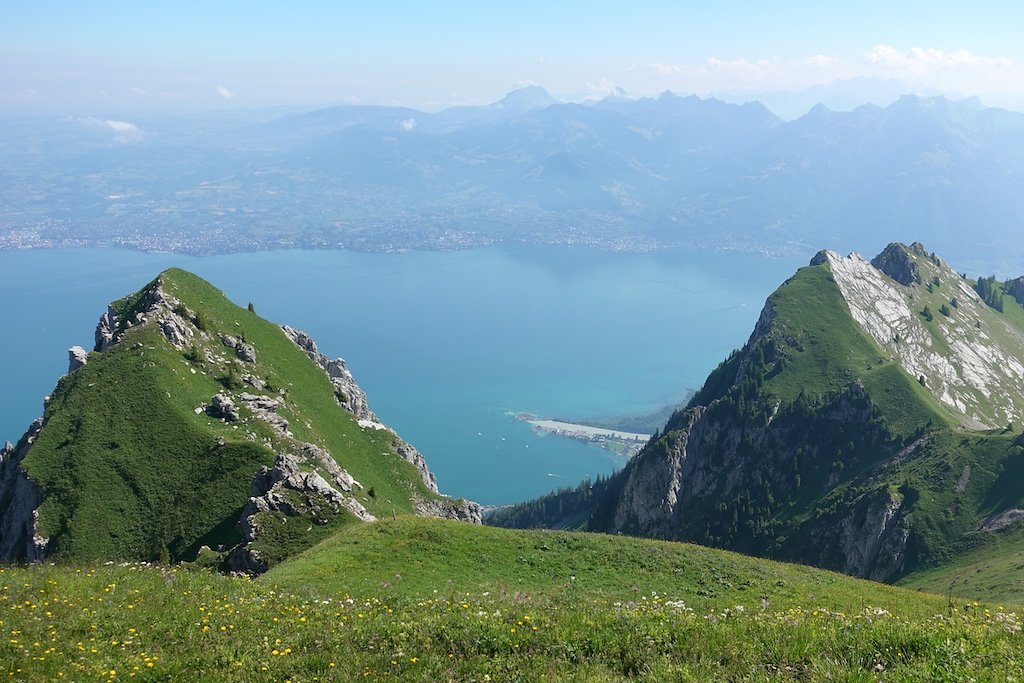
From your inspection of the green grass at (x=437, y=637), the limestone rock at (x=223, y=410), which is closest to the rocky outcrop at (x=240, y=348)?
the limestone rock at (x=223, y=410)

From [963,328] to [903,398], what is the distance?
218 ft

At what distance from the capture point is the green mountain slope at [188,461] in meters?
54.0

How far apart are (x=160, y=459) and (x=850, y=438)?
359ft

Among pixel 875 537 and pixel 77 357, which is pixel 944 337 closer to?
pixel 875 537

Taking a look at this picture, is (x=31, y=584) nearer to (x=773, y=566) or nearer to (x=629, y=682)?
(x=629, y=682)

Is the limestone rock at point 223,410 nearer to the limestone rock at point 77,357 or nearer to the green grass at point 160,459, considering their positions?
the green grass at point 160,459

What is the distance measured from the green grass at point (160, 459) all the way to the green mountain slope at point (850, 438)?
2490 inches

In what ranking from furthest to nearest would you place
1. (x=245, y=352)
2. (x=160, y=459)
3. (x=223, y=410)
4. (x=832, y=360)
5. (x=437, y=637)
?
(x=832, y=360) → (x=245, y=352) → (x=223, y=410) → (x=160, y=459) → (x=437, y=637)

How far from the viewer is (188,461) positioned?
6322cm

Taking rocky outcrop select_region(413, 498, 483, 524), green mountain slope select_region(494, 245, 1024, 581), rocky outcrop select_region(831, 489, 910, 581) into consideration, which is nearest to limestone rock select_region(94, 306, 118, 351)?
rocky outcrop select_region(413, 498, 483, 524)

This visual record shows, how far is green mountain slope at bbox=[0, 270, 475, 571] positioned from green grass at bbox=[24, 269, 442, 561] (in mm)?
112

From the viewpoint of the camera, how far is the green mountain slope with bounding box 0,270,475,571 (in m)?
54.0

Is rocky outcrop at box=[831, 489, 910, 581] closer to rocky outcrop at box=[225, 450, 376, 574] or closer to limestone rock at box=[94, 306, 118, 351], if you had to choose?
rocky outcrop at box=[225, 450, 376, 574]

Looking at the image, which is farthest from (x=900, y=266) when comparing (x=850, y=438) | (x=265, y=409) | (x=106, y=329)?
(x=106, y=329)
